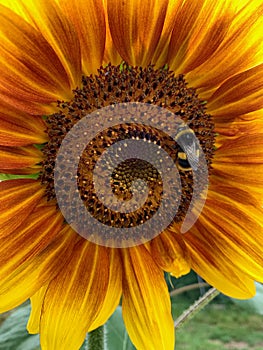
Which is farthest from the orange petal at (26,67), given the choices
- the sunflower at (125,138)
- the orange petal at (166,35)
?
the orange petal at (166,35)

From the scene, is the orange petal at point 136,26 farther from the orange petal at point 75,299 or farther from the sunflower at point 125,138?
the orange petal at point 75,299

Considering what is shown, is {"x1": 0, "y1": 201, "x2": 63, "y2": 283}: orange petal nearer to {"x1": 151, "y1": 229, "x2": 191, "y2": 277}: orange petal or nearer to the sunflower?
the sunflower

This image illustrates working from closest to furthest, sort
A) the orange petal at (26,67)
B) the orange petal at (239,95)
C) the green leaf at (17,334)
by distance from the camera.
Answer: the orange petal at (26,67) < the orange petal at (239,95) < the green leaf at (17,334)

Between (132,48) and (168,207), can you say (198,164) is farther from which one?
(132,48)

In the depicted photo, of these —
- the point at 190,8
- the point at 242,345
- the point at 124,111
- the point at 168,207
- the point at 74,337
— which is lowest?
the point at 242,345

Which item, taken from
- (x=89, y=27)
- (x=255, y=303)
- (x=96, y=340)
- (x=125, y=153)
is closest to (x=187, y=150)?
(x=125, y=153)

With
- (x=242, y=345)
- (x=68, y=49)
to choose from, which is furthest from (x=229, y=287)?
(x=242, y=345)

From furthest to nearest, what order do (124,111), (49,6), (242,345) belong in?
(242,345) < (124,111) < (49,6)
